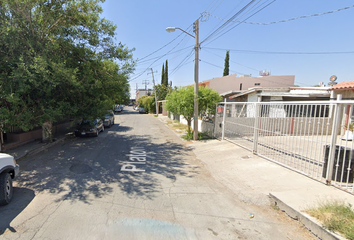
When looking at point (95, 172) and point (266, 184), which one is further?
point (95, 172)

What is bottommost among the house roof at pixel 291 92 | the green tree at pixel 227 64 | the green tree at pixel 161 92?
the house roof at pixel 291 92

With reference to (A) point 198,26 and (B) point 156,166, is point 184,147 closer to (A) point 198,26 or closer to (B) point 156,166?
(B) point 156,166

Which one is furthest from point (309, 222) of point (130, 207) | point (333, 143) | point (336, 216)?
A: point (130, 207)

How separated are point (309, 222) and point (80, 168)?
6.44 metres

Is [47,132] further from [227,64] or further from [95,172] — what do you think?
[227,64]

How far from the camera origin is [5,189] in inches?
155

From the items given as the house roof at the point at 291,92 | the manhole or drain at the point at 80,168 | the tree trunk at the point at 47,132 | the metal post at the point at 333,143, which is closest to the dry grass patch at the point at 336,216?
the metal post at the point at 333,143

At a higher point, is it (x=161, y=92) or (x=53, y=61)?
(x=161, y=92)

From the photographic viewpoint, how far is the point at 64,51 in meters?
8.27

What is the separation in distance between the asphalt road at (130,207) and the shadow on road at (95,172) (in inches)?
0.9

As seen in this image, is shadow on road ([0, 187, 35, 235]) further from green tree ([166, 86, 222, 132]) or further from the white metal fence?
green tree ([166, 86, 222, 132])

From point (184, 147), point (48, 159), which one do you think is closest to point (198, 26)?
point (184, 147)

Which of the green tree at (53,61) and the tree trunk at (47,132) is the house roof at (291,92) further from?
the tree trunk at (47,132)

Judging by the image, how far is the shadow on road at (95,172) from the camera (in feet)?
15.6
